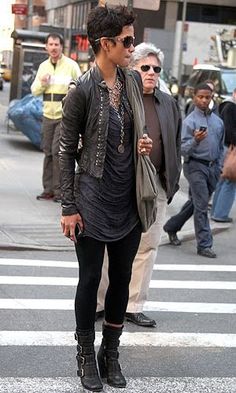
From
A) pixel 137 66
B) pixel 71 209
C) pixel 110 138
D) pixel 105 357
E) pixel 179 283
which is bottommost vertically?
pixel 179 283

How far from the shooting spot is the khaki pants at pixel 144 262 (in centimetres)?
512

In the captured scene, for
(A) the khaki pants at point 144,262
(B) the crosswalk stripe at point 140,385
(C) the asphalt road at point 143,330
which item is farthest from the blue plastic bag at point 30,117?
(B) the crosswalk stripe at point 140,385

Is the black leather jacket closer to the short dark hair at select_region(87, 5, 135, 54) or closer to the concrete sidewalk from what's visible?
the short dark hair at select_region(87, 5, 135, 54)

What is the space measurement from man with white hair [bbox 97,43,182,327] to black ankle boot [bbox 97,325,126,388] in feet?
2.85

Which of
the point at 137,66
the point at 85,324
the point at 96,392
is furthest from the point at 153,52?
the point at 96,392

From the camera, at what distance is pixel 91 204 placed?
3.87 meters

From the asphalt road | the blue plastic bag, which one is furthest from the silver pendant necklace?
the blue plastic bag

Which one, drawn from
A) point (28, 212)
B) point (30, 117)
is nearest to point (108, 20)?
point (28, 212)

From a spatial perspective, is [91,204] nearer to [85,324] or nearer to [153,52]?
[85,324]

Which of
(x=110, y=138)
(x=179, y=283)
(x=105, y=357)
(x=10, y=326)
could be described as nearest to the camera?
(x=110, y=138)

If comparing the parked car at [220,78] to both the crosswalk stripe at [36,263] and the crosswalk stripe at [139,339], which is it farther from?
the crosswalk stripe at [139,339]

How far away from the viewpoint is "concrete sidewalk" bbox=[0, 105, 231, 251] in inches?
307

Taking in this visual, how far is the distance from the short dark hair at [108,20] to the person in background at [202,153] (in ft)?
11.9

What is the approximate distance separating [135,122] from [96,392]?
1.48 m
